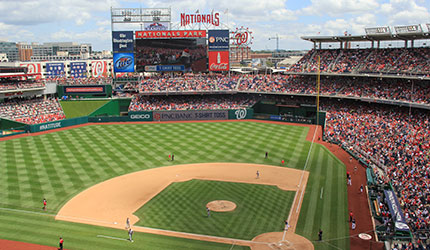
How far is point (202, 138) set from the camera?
49.8m

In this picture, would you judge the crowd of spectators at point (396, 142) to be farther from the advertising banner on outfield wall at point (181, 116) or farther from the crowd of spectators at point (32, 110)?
the crowd of spectators at point (32, 110)

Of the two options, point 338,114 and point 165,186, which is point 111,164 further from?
point 338,114

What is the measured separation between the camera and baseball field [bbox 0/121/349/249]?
24297 millimetres

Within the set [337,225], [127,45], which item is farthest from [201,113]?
[337,225]

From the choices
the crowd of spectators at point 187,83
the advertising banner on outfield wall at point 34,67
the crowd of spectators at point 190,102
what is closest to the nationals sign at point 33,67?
the advertising banner on outfield wall at point 34,67

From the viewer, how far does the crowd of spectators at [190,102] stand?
2522 inches

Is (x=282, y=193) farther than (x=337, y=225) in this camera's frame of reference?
Yes

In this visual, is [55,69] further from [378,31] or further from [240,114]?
[378,31]

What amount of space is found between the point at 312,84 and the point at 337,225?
39071mm

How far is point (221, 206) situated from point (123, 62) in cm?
4313

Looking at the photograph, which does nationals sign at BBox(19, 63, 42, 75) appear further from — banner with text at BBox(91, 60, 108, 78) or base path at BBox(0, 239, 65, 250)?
base path at BBox(0, 239, 65, 250)

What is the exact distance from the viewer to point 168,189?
32.0 meters

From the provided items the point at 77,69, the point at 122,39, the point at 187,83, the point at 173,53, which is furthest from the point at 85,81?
the point at 77,69

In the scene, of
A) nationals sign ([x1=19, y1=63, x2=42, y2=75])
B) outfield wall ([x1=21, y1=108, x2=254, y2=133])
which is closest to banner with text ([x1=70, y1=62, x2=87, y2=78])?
nationals sign ([x1=19, y1=63, x2=42, y2=75])
